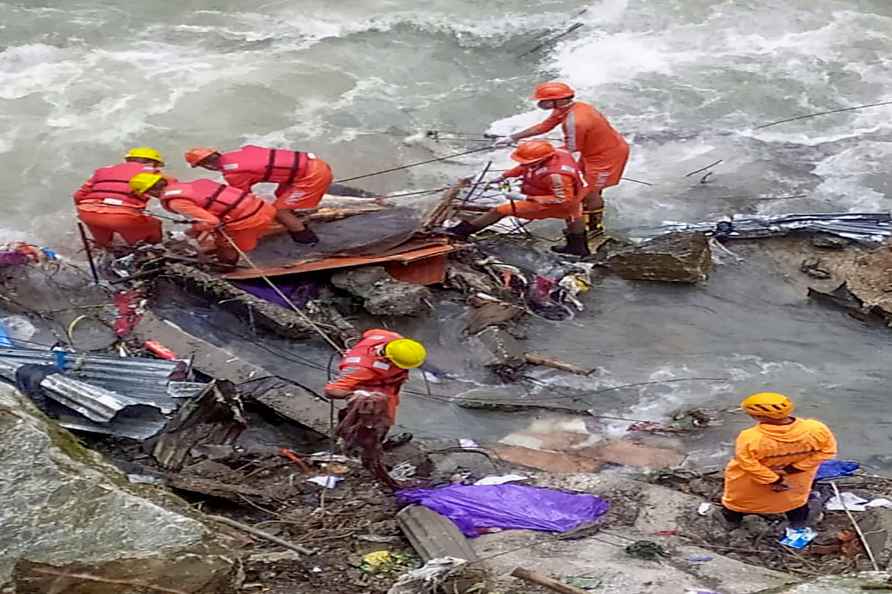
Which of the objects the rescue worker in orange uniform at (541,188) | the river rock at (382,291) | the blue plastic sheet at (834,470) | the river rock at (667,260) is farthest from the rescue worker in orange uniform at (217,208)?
the blue plastic sheet at (834,470)

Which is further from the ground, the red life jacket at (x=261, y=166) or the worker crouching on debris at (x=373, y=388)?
the red life jacket at (x=261, y=166)

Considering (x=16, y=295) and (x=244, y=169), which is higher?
(x=244, y=169)

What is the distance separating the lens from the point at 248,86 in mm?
14711

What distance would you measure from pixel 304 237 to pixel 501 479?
3.25 metres

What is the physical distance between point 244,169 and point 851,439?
5420mm

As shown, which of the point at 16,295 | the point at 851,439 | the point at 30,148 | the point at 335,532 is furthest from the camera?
the point at 30,148

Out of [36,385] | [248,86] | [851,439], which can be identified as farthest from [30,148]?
[851,439]

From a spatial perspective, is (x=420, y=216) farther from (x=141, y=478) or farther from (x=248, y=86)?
(x=248, y=86)

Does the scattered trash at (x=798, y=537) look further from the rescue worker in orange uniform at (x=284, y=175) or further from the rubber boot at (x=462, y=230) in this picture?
the rescue worker in orange uniform at (x=284, y=175)

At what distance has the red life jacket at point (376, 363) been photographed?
7.12m

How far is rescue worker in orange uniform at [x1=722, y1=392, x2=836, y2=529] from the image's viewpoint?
659 cm

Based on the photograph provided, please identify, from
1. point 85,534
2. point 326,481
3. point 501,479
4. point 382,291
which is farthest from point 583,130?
point 85,534

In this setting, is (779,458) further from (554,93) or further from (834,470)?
(554,93)

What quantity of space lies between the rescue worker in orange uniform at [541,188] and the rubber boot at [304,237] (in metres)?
1.23
